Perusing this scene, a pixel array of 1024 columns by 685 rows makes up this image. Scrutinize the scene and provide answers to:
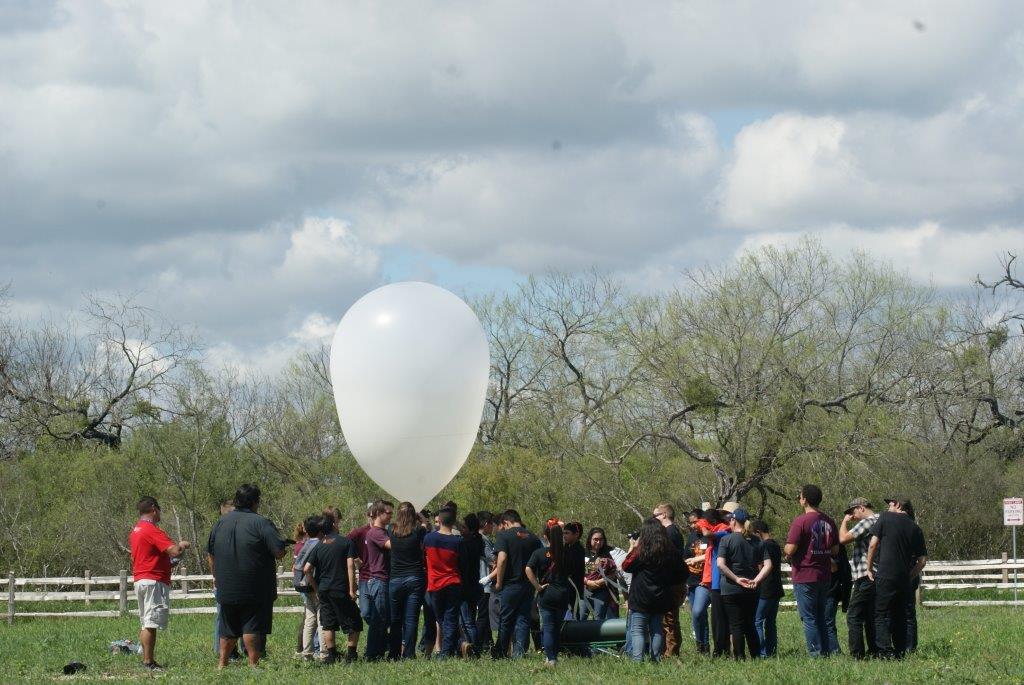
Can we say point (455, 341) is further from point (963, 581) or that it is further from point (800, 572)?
point (963, 581)

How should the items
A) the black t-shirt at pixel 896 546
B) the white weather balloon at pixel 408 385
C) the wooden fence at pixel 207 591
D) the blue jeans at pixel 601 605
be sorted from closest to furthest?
the black t-shirt at pixel 896 546 < the white weather balloon at pixel 408 385 < the blue jeans at pixel 601 605 < the wooden fence at pixel 207 591

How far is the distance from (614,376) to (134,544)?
84.0 ft

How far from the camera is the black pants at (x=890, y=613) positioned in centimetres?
1286

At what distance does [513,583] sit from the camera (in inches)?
560

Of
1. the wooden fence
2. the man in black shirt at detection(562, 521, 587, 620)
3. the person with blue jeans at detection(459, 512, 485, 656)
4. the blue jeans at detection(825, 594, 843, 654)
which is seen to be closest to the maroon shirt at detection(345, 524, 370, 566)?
the person with blue jeans at detection(459, 512, 485, 656)

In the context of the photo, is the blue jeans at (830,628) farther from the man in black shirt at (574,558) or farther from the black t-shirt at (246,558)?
the black t-shirt at (246,558)

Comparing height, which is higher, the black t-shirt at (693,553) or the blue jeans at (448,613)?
the black t-shirt at (693,553)

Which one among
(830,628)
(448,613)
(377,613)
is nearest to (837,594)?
(830,628)

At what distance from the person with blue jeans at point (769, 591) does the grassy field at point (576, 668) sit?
31 centimetres

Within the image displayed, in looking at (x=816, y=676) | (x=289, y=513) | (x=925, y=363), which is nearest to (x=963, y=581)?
(x=925, y=363)

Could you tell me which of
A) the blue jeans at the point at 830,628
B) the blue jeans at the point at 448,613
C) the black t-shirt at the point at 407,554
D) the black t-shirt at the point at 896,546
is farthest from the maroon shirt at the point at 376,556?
the black t-shirt at the point at 896,546

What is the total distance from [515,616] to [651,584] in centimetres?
196

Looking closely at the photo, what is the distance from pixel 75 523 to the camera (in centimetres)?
3869

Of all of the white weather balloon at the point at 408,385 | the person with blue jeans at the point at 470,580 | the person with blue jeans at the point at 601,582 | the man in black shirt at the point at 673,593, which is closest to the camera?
the man in black shirt at the point at 673,593
